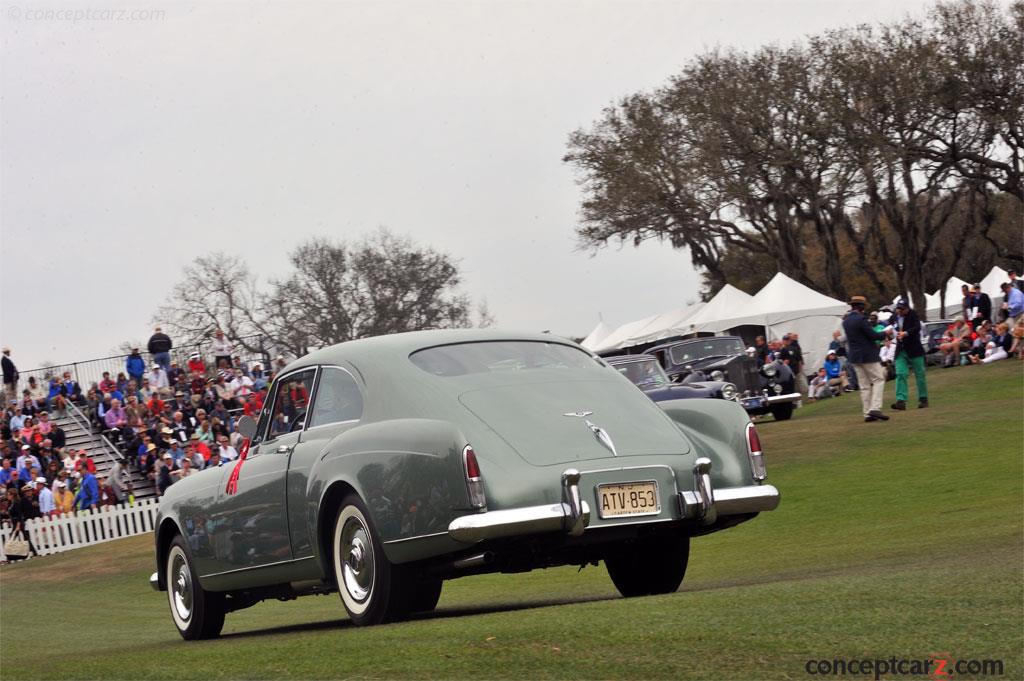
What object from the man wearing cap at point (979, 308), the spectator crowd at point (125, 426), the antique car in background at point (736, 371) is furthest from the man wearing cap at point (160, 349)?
the man wearing cap at point (979, 308)

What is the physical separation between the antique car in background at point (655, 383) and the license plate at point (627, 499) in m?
16.0

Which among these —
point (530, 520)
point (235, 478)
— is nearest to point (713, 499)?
point (530, 520)

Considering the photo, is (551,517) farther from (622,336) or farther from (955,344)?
(622,336)

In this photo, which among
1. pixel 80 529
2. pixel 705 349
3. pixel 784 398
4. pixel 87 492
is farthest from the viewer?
pixel 87 492

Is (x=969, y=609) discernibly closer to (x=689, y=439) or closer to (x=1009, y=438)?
(x=689, y=439)

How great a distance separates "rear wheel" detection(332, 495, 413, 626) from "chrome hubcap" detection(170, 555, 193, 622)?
2364 mm

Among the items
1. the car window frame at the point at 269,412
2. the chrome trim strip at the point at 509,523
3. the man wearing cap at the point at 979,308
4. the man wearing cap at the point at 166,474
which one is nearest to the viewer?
the chrome trim strip at the point at 509,523

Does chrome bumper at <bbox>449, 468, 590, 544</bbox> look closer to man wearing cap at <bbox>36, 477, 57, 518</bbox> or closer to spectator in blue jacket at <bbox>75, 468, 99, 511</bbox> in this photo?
man wearing cap at <bbox>36, 477, 57, 518</bbox>

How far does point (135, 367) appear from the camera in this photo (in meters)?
40.2

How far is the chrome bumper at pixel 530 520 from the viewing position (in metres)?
7.62

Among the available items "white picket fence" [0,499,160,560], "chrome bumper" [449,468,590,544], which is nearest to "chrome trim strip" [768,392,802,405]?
"white picket fence" [0,499,160,560]

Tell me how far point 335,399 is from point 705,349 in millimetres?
23632

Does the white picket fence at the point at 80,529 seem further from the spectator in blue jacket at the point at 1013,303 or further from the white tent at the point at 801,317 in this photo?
the white tent at the point at 801,317

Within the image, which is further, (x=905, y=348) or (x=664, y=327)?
(x=664, y=327)
